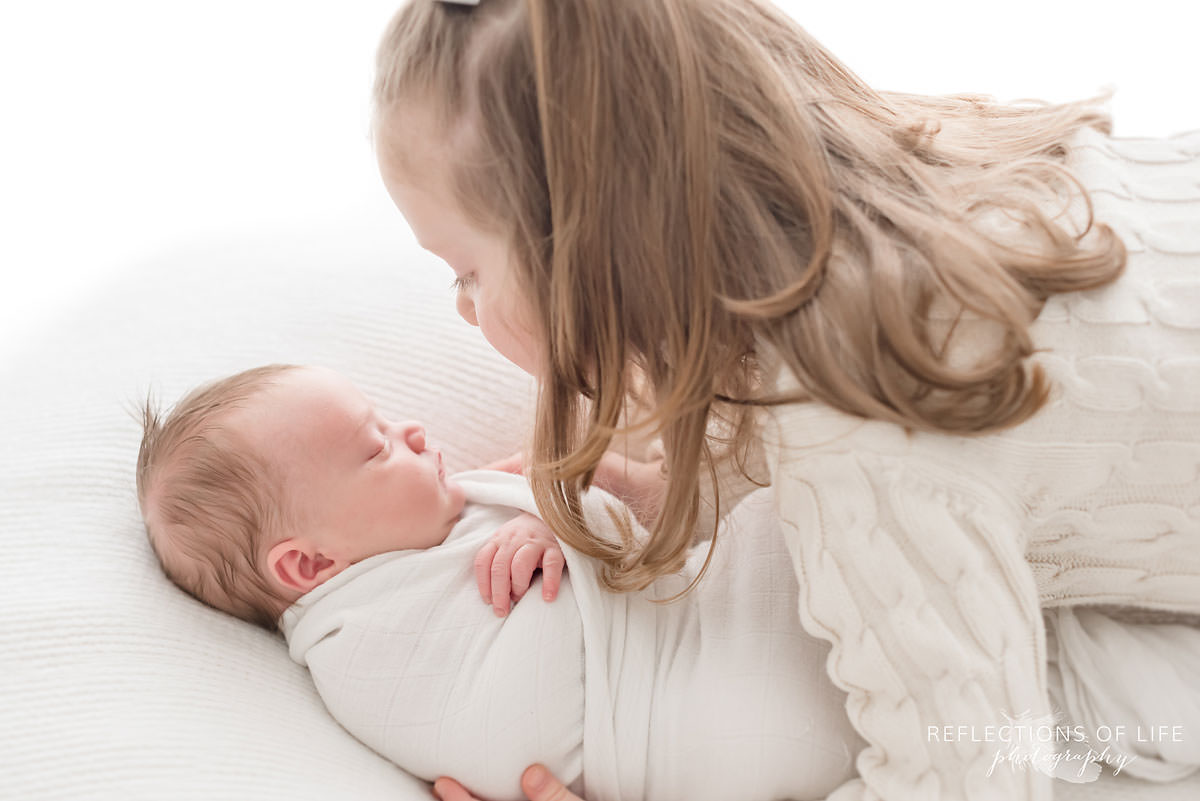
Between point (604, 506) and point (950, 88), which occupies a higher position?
point (950, 88)

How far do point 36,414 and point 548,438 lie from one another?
62 cm

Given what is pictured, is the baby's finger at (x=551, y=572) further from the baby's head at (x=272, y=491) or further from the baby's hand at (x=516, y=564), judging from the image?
the baby's head at (x=272, y=491)

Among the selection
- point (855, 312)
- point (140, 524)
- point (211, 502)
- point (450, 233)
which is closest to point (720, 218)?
point (855, 312)

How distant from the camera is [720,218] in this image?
88 cm

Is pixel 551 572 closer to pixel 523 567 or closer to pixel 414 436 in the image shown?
pixel 523 567

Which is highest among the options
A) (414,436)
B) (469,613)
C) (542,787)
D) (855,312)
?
(855,312)

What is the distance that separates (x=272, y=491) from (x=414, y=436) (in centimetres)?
17

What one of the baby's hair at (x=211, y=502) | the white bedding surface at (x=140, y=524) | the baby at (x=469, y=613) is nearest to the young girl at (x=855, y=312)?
the baby at (x=469, y=613)

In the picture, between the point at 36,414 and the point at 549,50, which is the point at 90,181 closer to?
the point at 36,414

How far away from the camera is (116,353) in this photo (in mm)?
1348

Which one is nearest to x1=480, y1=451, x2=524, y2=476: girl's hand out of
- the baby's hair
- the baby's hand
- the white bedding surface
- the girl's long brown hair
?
the white bedding surface

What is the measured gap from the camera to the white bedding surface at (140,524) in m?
0.97

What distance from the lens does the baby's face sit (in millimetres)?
1129

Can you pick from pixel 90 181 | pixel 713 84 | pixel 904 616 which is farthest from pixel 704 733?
pixel 90 181
